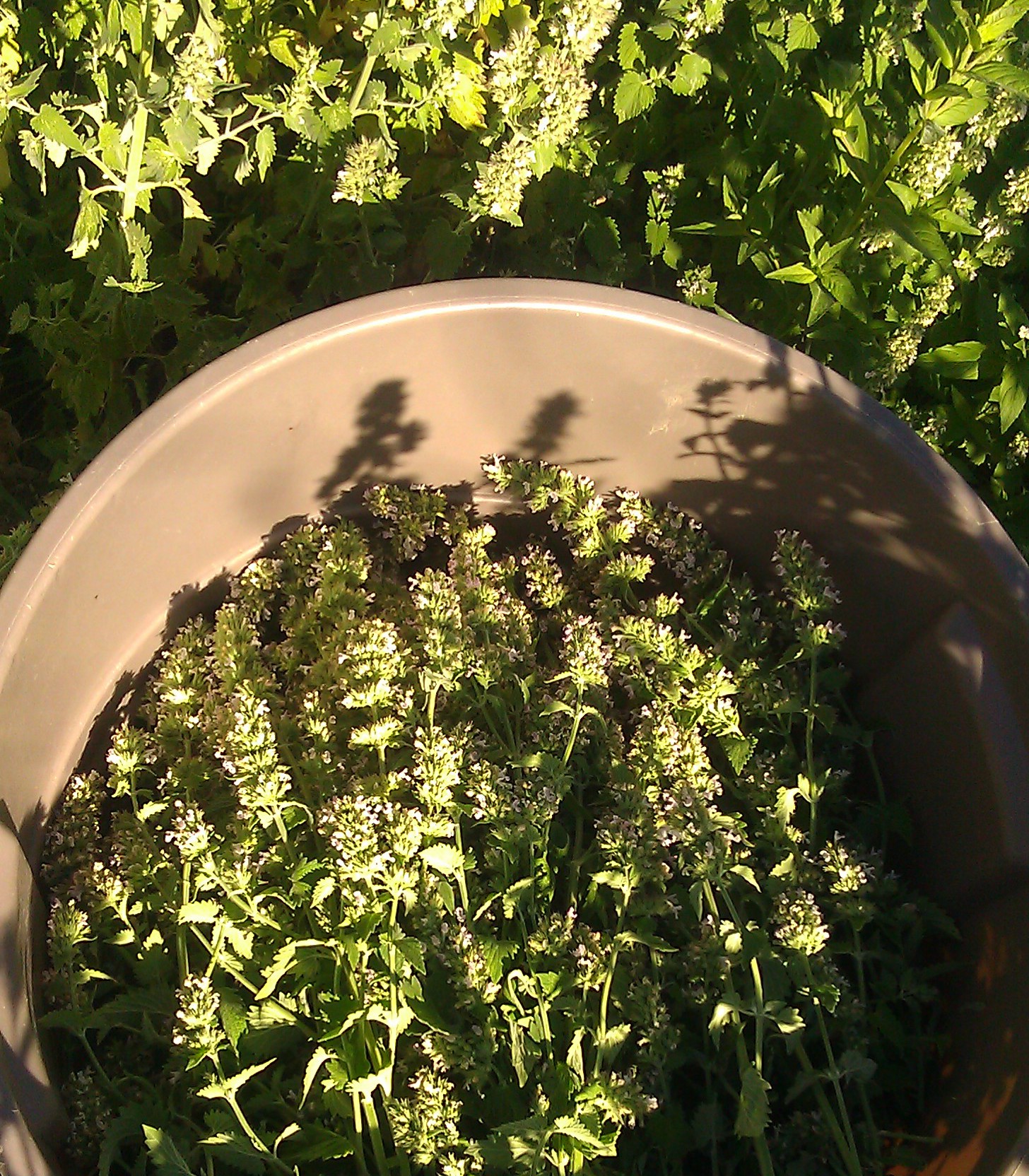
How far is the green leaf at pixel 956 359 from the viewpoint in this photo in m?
1.83

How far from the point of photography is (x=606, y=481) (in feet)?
6.24

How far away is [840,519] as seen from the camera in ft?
5.60

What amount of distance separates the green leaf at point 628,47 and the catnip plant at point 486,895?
72cm

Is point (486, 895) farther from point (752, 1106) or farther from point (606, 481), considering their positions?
point (606, 481)

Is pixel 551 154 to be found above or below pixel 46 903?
above

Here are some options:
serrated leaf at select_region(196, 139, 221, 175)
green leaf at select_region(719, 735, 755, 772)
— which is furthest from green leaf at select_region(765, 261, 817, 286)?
serrated leaf at select_region(196, 139, 221, 175)

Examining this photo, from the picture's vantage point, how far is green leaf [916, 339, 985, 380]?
6.02ft

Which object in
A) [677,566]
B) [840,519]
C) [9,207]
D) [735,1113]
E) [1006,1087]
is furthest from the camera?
[9,207]

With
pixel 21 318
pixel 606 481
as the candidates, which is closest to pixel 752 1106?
pixel 606 481

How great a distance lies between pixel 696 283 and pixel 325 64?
2.42ft

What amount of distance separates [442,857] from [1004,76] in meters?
1.28

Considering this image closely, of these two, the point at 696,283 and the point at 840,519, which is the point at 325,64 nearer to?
the point at 696,283

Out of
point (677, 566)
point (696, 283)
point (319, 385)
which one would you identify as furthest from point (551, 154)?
point (677, 566)

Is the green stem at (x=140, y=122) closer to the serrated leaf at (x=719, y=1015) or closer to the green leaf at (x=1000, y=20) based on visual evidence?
the green leaf at (x=1000, y=20)
